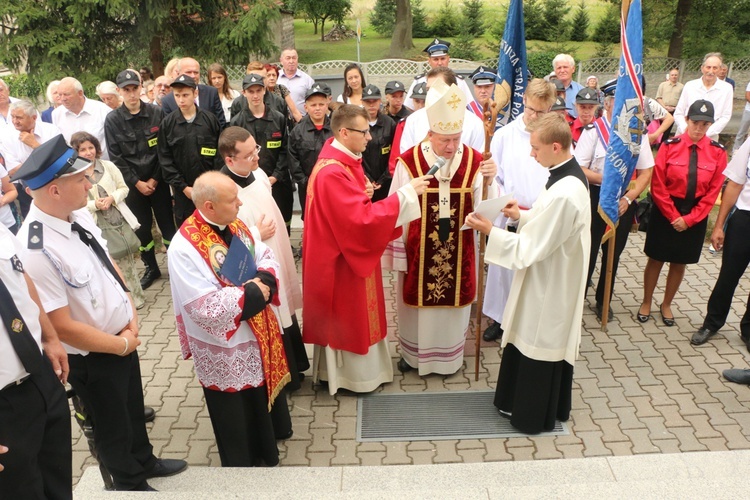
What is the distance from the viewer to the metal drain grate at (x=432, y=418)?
14.2 feet

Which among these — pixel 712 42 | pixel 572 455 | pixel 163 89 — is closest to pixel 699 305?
pixel 572 455

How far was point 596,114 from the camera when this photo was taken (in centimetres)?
596

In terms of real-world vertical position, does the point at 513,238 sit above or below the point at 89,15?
below

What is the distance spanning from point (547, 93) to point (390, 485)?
3.09 m

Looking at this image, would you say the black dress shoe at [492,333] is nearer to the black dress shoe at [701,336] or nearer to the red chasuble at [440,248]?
the red chasuble at [440,248]

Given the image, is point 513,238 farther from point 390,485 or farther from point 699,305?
point 699,305

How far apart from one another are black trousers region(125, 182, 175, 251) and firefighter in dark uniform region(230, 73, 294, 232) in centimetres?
114

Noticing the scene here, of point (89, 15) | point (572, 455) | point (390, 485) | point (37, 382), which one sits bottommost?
point (572, 455)

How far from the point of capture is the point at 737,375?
4.84 meters

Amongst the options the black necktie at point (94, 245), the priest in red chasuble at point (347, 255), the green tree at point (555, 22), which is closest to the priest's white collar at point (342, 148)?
the priest in red chasuble at point (347, 255)

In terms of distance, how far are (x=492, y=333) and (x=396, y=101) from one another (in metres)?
3.15

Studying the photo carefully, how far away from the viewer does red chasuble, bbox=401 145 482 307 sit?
15.3ft

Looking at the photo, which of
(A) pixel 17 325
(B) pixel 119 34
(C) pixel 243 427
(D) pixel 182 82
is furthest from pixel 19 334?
(B) pixel 119 34

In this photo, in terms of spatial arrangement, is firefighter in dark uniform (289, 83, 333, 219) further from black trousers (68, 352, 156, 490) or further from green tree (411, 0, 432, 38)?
green tree (411, 0, 432, 38)
